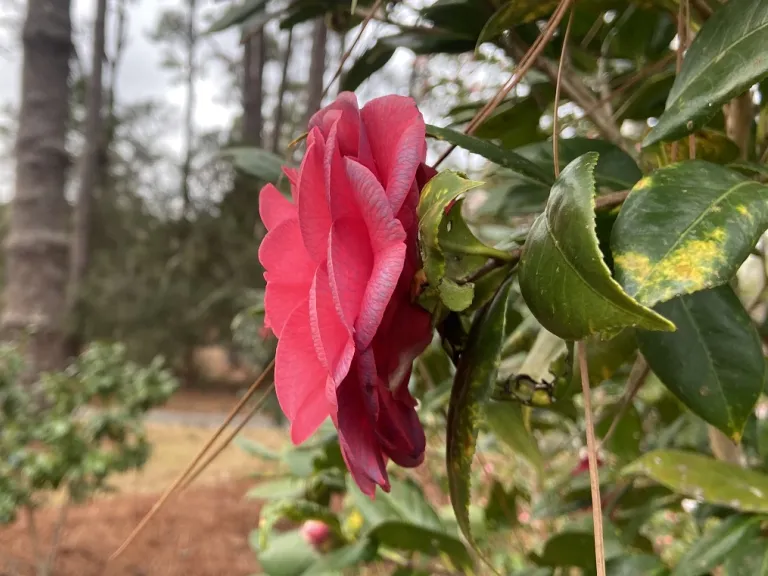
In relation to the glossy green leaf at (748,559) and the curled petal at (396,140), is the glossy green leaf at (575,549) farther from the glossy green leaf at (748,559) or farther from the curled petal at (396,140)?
the curled petal at (396,140)

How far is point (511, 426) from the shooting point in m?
0.38

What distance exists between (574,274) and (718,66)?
10cm

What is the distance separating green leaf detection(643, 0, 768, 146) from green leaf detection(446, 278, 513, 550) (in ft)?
0.26

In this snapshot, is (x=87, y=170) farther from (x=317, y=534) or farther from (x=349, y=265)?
(x=349, y=265)

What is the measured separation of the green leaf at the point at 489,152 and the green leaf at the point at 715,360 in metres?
0.08

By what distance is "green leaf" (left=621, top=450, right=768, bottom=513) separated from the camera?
314 mm

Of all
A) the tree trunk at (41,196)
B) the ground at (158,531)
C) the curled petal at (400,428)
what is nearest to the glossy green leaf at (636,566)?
the curled petal at (400,428)

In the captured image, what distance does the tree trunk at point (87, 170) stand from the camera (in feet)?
12.6

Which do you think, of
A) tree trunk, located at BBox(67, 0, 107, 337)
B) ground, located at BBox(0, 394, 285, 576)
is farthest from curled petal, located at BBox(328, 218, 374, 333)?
tree trunk, located at BBox(67, 0, 107, 337)

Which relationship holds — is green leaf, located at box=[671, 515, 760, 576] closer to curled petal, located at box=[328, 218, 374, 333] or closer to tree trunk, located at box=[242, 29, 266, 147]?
curled petal, located at box=[328, 218, 374, 333]

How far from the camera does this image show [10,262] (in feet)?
7.82

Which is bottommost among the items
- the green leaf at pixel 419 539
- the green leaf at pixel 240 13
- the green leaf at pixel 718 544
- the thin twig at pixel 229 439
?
the green leaf at pixel 419 539

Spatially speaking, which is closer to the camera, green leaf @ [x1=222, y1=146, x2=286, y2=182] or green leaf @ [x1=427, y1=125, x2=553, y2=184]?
green leaf @ [x1=427, y1=125, x2=553, y2=184]

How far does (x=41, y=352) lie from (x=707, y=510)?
8.22 feet
